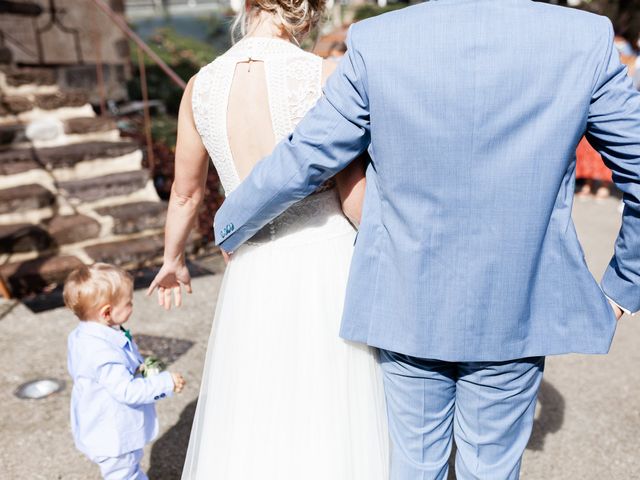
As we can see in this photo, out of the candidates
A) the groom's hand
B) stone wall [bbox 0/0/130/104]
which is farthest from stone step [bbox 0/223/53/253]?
the groom's hand

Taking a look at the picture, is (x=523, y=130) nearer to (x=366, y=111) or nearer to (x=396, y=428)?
(x=366, y=111)

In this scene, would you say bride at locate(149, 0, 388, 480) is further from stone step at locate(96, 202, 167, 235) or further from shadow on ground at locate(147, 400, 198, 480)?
stone step at locate(96, 202, 167, 235)

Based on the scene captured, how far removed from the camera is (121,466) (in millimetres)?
2256

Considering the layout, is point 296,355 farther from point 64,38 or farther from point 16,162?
point 64,38

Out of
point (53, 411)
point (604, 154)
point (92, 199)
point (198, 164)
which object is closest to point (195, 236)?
point (92, 199)

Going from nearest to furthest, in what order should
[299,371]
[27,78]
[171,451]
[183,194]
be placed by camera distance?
[299,371], [183,194], [171,451], [27,78]

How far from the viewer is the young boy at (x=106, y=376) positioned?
2.09 metres

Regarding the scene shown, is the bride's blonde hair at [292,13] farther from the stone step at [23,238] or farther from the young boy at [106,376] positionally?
the stone step at [23,238]

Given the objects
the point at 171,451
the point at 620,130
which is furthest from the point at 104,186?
the point at 620,130

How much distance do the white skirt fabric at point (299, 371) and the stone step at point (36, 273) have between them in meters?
3.31

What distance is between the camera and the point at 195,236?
554 centimetres

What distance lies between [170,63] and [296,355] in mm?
13298

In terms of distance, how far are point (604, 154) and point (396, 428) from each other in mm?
940

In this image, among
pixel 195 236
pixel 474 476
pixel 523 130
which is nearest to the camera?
pixel 523 130
